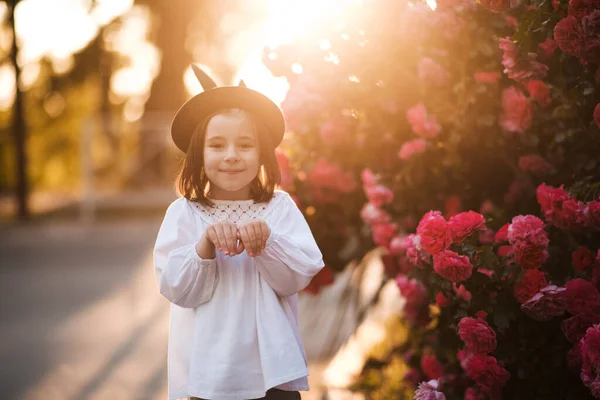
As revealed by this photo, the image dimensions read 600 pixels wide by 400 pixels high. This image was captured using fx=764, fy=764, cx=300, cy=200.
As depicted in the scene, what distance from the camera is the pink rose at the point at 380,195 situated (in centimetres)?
338

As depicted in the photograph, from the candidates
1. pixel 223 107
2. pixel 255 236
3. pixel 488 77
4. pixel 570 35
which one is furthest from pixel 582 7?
pixel 255 236

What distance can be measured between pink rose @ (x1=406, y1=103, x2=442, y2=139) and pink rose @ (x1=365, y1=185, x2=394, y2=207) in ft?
1.05

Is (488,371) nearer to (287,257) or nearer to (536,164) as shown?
(287,257)

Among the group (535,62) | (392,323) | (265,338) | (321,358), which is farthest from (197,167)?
(392,323)

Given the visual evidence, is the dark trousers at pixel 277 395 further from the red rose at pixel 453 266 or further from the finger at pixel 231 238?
the red rose at pixel 453 266

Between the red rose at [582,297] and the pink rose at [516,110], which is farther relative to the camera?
the pink rose at [516,110]

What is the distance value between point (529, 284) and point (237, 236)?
1008mm

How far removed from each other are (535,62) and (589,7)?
11.6 inches

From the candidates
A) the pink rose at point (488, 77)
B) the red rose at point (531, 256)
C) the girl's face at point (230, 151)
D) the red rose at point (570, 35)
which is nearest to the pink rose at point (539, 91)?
the pink rose at point (488, 77)

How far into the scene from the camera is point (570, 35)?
242 cm

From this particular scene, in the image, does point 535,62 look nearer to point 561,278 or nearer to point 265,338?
point 561,278

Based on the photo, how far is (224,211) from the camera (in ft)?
7.44

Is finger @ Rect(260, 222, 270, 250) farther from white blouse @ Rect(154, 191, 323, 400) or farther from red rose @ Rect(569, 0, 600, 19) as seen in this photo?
red rose @ Rect(569, 0, 600, 19)

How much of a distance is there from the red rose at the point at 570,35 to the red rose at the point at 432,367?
4.59 feet
